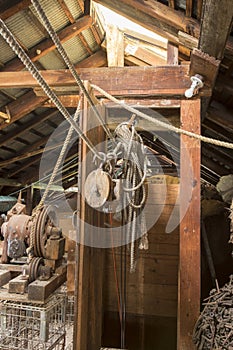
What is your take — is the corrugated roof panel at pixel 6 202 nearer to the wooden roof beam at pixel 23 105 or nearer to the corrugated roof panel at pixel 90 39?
the wooden roof beam at pixel 23 105

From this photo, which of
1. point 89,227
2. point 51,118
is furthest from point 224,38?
point 51,118

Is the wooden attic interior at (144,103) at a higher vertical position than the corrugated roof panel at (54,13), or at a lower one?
lower

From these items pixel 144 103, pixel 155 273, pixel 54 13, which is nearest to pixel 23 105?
pixel 54 13

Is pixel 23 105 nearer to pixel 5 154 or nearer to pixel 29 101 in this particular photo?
pixel 29 101

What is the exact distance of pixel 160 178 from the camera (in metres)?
3.04

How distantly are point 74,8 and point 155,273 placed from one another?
251 cm

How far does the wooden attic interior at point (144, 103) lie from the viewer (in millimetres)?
1577

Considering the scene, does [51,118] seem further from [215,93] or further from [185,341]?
[185,341]

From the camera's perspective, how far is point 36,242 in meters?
1.96

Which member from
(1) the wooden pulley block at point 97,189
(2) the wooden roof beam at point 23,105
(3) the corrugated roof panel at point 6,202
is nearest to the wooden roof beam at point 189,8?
(1) the wooden pulley block at point 97,189

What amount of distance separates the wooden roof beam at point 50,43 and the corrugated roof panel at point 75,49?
243mm

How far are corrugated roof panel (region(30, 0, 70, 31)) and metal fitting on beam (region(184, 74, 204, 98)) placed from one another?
1.59 m

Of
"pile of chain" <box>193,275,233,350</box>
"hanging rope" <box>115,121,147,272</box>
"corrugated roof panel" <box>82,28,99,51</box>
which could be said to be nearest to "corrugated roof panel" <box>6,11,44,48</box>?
"corrugated roof panel" <box>82,28,99,51</box>

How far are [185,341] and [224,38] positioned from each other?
1.46 m
